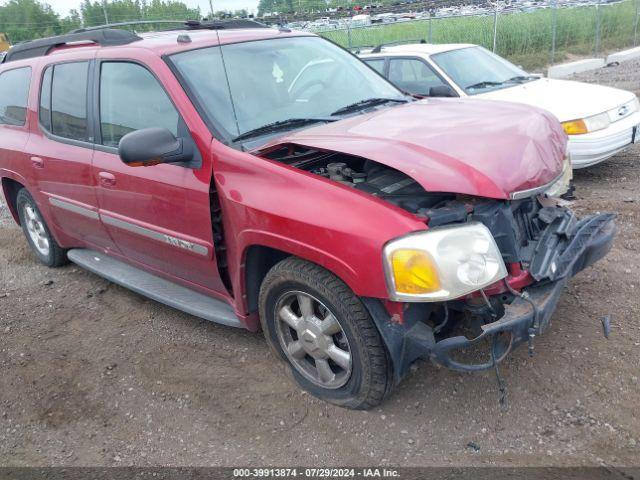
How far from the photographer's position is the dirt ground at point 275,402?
2766 millimetres

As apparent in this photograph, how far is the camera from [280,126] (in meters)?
3.36

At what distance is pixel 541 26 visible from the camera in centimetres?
1873

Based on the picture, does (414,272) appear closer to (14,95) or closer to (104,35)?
(104,35)

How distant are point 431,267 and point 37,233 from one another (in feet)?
14.2

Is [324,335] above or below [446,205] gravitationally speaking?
below

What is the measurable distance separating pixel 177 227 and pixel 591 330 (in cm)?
258

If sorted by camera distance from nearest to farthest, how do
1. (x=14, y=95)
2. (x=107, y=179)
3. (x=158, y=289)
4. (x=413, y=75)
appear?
(x=107, y=179)
(x=158, y=289)
(x=14, y=95)
(x=413, y=75)

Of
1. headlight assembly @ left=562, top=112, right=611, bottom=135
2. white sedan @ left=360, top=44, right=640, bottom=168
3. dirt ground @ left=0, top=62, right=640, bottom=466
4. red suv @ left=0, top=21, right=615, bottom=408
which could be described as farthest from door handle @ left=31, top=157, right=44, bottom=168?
headlight assembly @ left=562, top=112, right=611, bottom=135

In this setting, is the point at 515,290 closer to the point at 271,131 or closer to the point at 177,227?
the point at 271,131

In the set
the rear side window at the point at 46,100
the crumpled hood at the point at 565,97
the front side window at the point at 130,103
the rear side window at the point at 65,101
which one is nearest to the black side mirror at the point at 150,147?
the front side window at the point at 130,103

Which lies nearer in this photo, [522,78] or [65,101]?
[65,101]

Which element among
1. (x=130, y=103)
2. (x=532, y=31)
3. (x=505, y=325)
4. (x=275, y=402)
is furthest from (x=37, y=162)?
(x=532, y=31)

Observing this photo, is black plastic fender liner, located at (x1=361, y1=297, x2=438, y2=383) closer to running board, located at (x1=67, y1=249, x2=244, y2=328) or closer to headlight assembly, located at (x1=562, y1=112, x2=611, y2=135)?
running board, located at (x1=67, y1=249, x2=244, y2=328)

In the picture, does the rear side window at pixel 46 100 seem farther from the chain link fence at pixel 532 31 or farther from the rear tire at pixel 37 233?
the chain link fence at pixel 532 31
